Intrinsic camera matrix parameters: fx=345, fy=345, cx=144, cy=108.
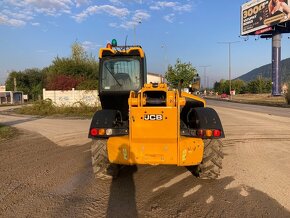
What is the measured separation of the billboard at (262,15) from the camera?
5922 centimetres

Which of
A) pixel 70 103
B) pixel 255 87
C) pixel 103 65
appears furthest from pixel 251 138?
pixel 255 87

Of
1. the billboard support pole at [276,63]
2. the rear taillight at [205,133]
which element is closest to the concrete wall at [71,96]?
the rear taillight at [205,133]

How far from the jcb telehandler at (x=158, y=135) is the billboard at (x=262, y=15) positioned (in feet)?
192

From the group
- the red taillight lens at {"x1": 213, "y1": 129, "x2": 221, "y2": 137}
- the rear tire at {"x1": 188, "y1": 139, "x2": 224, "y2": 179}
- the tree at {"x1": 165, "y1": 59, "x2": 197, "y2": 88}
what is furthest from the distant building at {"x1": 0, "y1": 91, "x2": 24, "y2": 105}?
the red taillight lens at {"x1": 213, "y1": 129, "x2": 221, "y2": 137}

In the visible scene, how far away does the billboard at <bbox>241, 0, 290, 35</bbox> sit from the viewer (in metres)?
59.2

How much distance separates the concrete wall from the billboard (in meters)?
44.1

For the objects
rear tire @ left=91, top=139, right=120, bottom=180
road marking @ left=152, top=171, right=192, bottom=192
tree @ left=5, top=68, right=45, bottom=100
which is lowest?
road marking @ left=152, top=171, right=192, bottom=192

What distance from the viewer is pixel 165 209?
488cm

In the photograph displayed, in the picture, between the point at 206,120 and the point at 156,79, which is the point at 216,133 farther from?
the point at 156,79

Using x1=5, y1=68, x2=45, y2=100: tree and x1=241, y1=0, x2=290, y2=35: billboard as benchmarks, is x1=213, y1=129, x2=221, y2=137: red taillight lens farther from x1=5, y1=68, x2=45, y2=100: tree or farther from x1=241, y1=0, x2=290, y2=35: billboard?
x1=5, y1=68, x2=45, y2=100: tree

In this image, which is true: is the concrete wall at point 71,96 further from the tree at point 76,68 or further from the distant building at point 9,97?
the distant building at point 9,97

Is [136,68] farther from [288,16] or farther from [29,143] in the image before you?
[288,16]

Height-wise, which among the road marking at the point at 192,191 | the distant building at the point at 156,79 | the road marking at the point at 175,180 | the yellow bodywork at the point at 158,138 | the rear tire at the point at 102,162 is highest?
the distant building at the point at 156,79

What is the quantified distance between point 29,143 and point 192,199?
7.50 m
